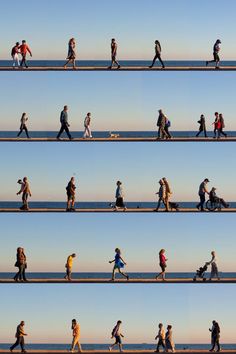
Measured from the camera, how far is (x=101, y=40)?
70.9m

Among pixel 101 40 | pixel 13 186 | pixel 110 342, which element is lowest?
pixel 110 342

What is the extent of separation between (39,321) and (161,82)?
8021 mm

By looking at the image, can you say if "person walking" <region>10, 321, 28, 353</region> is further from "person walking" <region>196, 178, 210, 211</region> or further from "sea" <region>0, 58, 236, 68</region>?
"sea" <region>0, 58, 236, 68</region>

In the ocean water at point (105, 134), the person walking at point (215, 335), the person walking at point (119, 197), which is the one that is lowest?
the person walking at point (215, 335)

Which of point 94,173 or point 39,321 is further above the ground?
point 94,173

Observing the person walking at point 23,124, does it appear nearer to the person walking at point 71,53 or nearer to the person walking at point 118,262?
the person walking at point 71,53

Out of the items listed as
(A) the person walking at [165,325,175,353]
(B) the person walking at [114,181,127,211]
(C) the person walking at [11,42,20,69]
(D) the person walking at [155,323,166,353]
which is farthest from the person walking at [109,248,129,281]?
(C) the person walking at [11,42,20,69]

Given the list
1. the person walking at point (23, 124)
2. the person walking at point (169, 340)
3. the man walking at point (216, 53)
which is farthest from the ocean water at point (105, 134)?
the person walking at point (169, 340)

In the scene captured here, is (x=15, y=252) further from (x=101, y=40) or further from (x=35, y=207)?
(x=101, y=40)

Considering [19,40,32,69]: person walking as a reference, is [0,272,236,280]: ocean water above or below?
below

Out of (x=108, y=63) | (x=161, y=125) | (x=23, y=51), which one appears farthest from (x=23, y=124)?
(x=161, y=125)

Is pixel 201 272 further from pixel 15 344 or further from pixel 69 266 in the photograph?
pixel 15 344

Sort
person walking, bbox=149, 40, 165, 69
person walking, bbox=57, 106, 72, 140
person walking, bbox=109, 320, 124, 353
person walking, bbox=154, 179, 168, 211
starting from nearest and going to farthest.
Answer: person walking, bbox=109, 320, 124, 353 < person walking, bbox=154, 179, 168, 211 < person walking, bbox=57, 106, 72, 140 < person walking, bbox=149, 40, 165, 69

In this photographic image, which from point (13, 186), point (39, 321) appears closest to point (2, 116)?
point (13, 186)
